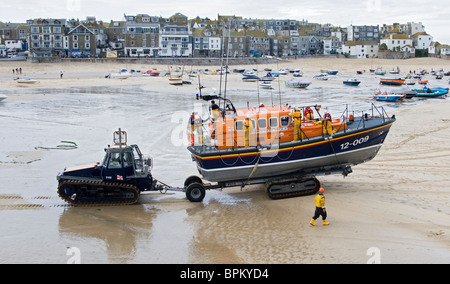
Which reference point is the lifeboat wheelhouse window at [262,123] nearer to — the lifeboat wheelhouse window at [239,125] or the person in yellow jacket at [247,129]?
the person in yellow jacket at [247,129]

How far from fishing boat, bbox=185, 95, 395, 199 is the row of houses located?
76.6 metres

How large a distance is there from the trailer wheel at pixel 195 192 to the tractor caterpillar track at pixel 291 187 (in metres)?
2.06

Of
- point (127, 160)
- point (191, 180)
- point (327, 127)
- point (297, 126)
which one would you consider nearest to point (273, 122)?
point (297, 126)

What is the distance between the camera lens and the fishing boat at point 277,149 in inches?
563

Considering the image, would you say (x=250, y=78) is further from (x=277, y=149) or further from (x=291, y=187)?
(x=291, y=187)

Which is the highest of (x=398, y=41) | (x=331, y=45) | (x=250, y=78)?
(x=398, y=41)

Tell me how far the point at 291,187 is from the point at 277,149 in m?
1.26

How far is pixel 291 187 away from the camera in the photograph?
14.3 meters

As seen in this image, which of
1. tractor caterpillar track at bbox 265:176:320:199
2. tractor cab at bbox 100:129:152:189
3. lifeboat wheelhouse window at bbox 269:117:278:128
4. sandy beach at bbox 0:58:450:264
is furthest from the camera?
lifeboat wheelhouse window at bbox 269:117:278:128

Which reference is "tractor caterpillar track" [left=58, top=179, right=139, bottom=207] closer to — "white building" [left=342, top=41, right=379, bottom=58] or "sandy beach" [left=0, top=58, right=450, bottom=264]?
"sandy beach" [left=0, top=58, right=450, bottom=264]

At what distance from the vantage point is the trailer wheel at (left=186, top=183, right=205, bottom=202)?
1434cm

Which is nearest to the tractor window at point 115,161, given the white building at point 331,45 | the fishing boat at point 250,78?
the fishing boat at point 250,78

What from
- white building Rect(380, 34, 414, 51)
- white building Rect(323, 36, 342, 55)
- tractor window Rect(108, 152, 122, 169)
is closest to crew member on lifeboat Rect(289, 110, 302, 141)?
tractor window Rect(108, 152, 122, 169)
